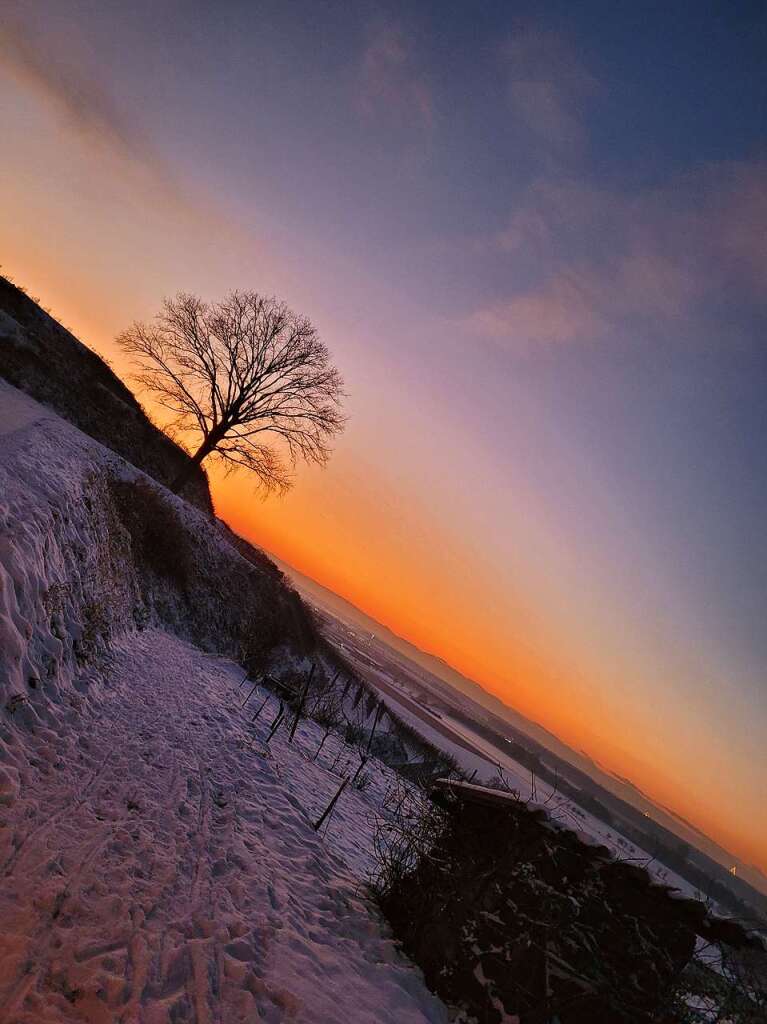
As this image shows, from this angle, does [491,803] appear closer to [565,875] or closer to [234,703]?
[565,875]

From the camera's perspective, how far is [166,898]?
4.82 metres

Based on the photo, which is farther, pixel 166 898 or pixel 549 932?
pixel 549 932

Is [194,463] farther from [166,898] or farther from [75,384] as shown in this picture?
[166,898]

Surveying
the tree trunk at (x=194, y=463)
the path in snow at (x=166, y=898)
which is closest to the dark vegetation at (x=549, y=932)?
the path in snow at (x=166, y=898)

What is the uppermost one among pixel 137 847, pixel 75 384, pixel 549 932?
pixel 75 384

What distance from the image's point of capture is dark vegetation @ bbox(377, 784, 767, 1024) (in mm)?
4715

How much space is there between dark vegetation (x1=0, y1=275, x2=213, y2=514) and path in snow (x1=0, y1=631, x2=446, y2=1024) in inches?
693

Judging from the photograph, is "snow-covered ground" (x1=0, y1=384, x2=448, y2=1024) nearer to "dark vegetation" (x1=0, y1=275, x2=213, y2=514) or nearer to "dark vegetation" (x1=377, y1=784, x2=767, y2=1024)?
"dark vegetation" (x1=377, y1=784, x2=767, y2=1024)

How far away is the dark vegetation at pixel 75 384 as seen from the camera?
20406 millimetres

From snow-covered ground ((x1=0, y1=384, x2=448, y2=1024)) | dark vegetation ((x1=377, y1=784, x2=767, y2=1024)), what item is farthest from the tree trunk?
dark vegetation ((x1=377, y1=784, x2=767, y2=1024))

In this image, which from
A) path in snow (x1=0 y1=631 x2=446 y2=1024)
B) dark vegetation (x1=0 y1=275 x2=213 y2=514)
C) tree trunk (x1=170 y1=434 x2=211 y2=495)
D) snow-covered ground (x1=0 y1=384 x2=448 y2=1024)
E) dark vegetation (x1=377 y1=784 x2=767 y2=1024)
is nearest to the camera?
path in snow (x1=0 y1=631 x2=446 y2=1024)

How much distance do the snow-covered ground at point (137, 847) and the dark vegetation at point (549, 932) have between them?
0.59m

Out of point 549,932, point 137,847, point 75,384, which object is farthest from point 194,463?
point 549,932

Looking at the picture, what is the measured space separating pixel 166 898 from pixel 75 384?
82.2ft
